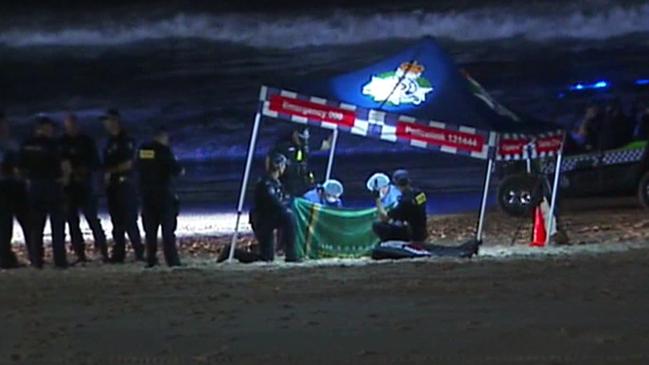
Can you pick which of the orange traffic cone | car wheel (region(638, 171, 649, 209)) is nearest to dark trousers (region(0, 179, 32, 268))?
the orange traffic cone

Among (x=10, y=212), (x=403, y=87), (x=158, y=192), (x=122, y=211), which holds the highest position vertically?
(x=403, y=87)

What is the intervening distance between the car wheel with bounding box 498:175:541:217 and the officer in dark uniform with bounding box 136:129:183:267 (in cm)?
801

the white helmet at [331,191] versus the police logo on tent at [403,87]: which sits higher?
the police logo on tent at [403,87]

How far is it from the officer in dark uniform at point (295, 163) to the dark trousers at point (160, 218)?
2845 millimetres

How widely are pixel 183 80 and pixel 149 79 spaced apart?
1.03m

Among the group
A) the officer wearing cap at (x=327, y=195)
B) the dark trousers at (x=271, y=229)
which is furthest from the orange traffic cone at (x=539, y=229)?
the dark trousers at (x=271, y=229)

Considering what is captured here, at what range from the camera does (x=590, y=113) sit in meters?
22.4

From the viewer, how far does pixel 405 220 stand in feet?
53.1

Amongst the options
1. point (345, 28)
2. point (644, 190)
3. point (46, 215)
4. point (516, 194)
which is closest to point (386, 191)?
point (46, 215)

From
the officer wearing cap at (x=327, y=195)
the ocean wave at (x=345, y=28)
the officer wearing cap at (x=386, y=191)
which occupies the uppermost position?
the ocean wave at (x=345, y=28)

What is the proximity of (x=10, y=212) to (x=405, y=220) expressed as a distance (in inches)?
171

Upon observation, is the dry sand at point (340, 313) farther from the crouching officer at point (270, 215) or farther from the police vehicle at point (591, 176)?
the police vehicle at point (591, 176)

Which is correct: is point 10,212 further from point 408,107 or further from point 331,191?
point 408,107

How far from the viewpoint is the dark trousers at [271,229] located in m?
15.8
